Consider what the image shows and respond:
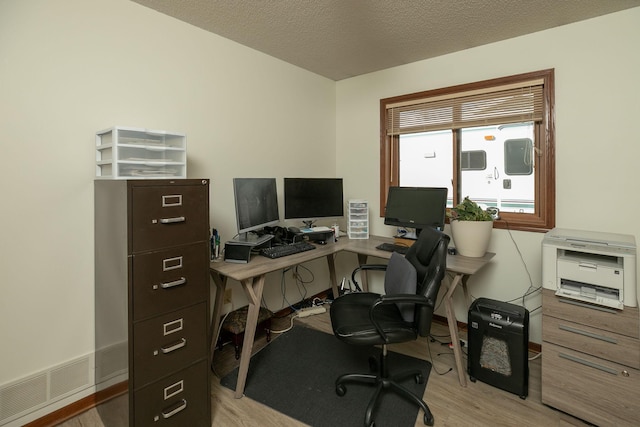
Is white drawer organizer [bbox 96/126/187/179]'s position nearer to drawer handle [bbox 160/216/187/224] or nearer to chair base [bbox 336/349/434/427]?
drawer handle [bbox 160/216/187/224]

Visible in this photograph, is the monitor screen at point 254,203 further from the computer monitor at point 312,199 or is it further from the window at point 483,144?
the window at point 483,144

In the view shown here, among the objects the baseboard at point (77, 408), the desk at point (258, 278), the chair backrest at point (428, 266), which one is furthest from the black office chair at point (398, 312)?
the baseboard at point (77, 408)

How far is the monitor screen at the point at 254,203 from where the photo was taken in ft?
7.21

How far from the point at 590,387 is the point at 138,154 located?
9.78 ft

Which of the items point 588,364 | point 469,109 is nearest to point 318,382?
point 588,364

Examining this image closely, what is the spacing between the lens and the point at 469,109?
9.18 ft

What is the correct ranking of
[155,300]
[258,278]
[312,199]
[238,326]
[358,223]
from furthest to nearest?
[358,223], [312,199], [238,326], [258,278], [155,300]

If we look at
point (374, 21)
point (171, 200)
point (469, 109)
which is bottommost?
point (171, 200)

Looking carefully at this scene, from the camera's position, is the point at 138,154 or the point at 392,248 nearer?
the point at 138,154

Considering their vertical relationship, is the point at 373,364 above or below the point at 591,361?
below

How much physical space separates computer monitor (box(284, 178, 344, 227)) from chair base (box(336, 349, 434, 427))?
1382 mm

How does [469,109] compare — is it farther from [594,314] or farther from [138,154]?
[138,154]

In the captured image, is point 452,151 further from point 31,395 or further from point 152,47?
point 31,395

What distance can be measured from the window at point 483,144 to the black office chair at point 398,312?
1142 millimetres
